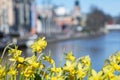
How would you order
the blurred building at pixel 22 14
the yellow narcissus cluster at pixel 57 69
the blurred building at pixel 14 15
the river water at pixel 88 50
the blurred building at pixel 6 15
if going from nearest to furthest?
the yellow narcissus cluster at pixel 57 69, the river water at pixel 88 50, the blurred building at pixel 6 15, the blurred building at pixel 14 15, the blurred building at pixel 22 14

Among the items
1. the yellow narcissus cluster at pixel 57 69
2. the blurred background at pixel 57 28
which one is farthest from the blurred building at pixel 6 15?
the yellow narcissus cluster at pixel 57 69

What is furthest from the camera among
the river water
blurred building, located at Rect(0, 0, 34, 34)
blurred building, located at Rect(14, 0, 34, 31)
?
blurred building, located at Rect(14, 0, 34, 31)

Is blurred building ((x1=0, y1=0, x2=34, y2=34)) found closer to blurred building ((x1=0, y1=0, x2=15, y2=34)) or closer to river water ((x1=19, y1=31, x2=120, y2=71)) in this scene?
blurred building ((x1=0, y1=0, x2=15, y2=34))

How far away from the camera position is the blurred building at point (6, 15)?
7453 cm

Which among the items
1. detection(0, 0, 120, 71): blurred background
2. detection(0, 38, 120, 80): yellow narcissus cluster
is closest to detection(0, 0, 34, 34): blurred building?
detection(0, 0, 120, 71): blurred background

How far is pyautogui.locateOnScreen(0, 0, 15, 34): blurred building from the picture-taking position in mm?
74525

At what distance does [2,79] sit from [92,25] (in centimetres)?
14323

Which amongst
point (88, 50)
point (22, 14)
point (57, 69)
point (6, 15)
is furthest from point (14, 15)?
point (57, 69)

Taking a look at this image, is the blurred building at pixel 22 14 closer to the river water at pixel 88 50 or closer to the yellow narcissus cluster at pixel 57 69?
the river water at pixel 88 50

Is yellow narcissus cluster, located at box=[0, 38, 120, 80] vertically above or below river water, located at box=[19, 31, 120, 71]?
above

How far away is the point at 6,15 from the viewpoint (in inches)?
3054

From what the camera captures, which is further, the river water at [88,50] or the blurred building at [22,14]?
the blurred building at [22,14]

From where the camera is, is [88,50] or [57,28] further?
[57,28]

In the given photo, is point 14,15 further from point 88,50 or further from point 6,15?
point 88,50
